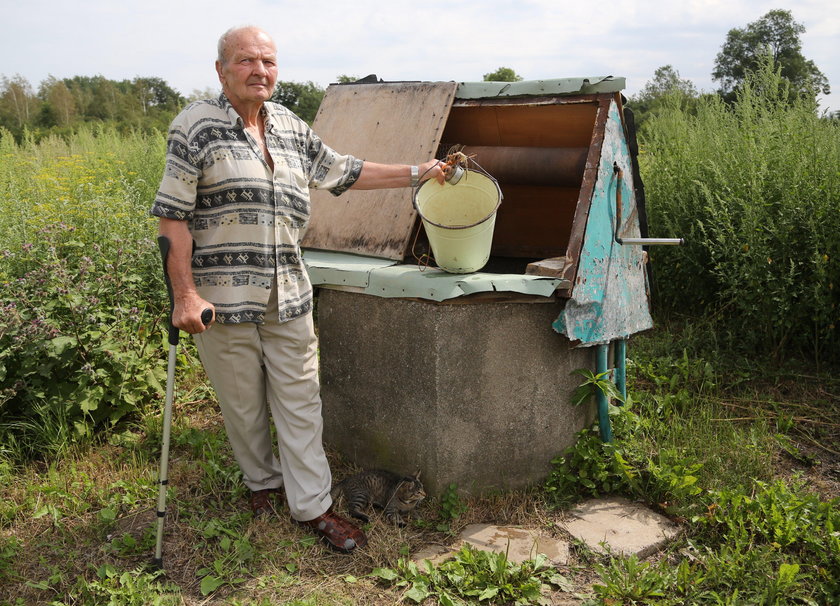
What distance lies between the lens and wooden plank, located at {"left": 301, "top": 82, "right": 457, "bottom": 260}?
405 cm

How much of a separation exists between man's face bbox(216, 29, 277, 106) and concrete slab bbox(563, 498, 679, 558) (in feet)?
7.94

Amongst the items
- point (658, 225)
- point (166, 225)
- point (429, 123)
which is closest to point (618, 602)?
point (166, 225)

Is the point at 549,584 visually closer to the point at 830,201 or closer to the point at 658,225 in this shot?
the point at 830,201

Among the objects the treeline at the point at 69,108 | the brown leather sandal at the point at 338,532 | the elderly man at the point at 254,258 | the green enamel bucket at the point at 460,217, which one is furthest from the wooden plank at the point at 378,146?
the treeline at the point at 69,108

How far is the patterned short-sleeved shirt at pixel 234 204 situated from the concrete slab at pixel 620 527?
5.52ft

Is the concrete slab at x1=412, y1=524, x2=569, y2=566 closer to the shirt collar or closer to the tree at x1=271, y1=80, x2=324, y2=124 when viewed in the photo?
the shirt collar

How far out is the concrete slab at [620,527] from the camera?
10.5 feet

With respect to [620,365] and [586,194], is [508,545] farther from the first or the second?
[586,194]

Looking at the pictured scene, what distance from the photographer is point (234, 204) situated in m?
2.92

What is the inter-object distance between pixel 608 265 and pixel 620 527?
1308 mm

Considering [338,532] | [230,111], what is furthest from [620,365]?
[230,111]

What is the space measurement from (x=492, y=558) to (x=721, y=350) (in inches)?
119

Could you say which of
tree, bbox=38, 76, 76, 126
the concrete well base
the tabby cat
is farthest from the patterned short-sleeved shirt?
tree, bbox=38, 76, 76, 126

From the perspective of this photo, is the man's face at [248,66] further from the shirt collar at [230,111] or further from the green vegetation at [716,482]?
the green vegetation at [716,482]
